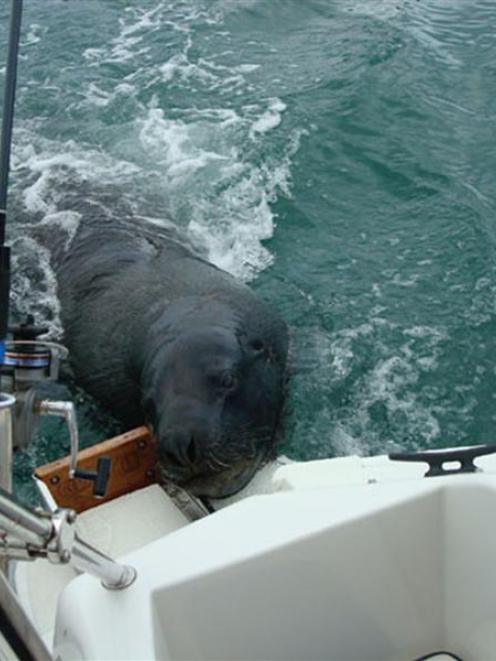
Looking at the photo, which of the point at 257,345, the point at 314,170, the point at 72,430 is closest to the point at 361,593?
the point at 72,430

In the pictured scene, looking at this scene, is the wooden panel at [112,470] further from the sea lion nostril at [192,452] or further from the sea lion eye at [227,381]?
the sea lion eye at [227,381]

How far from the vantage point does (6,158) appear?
2.61m

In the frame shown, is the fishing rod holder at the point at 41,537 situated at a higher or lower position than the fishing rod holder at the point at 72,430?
higher

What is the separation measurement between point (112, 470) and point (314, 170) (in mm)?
4196

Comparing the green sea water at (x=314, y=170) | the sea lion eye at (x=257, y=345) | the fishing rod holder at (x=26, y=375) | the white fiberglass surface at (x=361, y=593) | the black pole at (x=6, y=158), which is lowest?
the green sea water at (x=314, y=170)

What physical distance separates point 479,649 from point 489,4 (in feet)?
32.8

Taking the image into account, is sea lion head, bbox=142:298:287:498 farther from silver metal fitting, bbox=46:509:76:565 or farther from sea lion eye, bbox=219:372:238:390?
silver metal fitting, bbox=46:509:76:565

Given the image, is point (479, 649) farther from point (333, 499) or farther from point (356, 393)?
point (356, 393)

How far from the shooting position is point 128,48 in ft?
32.7

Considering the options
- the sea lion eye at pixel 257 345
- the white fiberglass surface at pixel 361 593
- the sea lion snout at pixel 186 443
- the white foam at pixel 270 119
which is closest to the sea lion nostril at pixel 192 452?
the sea lion snout at pixel 186 443

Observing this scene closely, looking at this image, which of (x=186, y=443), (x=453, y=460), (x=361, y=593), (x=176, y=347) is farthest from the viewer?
(x=176, y=347)

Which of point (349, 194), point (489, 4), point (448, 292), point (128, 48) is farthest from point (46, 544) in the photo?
point (489, 4)

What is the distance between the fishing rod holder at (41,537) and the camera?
163 centimetres

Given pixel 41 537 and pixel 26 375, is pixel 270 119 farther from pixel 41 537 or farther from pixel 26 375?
pixel 41 537
